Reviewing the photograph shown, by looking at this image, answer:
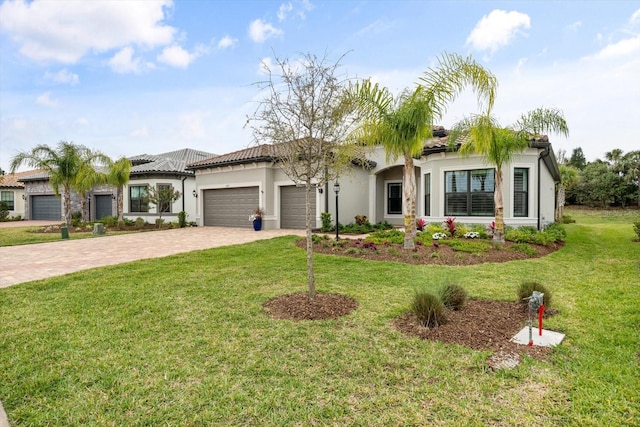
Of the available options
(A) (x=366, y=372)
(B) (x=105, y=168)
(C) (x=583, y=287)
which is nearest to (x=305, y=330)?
(A) (x=366, y=372)

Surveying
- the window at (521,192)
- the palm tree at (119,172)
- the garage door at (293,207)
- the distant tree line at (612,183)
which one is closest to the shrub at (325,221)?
the garage door at (293,207)

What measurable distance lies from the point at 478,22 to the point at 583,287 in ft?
30.2

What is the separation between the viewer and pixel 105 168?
67.9 feet

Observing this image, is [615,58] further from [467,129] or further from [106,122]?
[106,122]

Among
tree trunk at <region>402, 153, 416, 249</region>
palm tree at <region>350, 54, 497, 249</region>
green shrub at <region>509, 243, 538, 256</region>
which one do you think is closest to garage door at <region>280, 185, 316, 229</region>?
tree trunk at <region>402, 153, 416, 249</region>

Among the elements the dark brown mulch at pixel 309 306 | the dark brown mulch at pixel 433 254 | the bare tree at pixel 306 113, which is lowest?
the dark brown mulch at pixel 309 306

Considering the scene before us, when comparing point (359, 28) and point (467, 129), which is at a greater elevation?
point (359, 28)

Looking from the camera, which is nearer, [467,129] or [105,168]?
[467,129]

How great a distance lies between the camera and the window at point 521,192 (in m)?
13.4

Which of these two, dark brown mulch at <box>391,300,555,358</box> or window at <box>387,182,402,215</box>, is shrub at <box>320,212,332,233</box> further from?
dark brown mulch at <box>391,300,555,358</box>

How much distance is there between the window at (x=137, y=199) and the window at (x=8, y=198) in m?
17.3

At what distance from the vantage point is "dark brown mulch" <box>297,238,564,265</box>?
8.96 meters

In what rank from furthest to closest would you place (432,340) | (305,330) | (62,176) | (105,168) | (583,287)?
(105,168)
(62,176)
(583,287)
(305,330)
(432,340)

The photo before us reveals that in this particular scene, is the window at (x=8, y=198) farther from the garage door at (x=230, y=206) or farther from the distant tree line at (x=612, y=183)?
the distant tree line at (x=612, y=183)
